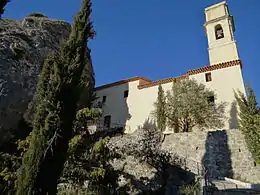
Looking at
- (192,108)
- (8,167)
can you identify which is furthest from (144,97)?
(8,167)

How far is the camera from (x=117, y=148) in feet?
47.5

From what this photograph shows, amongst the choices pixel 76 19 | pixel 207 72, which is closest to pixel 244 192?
pixel 76 19

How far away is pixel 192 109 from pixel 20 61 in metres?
13.2

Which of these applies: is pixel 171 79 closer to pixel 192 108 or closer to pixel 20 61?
pixel 192 108

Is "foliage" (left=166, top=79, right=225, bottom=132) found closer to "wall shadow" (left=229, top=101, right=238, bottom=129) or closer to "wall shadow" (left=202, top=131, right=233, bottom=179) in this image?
"wall shadow" (left=229, top=101, right=238, bottom=129)

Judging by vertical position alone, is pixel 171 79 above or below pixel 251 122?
above

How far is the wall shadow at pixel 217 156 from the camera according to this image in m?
13.1

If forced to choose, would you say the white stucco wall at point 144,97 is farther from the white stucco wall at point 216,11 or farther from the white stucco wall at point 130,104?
the white stucco wall at point 216,11

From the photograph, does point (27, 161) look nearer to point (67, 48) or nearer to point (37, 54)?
point (67, 48)

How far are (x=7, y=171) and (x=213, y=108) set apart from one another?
51.0 feet

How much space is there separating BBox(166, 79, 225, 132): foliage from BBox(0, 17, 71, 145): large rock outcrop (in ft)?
34.8

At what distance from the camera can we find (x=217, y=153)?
13797 millimetres

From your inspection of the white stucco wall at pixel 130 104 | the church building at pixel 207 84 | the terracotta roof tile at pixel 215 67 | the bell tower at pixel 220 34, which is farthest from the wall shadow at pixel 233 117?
the white stucco wall at pixel 130 104

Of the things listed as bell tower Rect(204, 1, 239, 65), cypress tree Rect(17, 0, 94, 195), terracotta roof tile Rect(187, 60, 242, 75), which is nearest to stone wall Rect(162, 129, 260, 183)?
terracotta roof tile Rect(187, 60, 242, 75)
